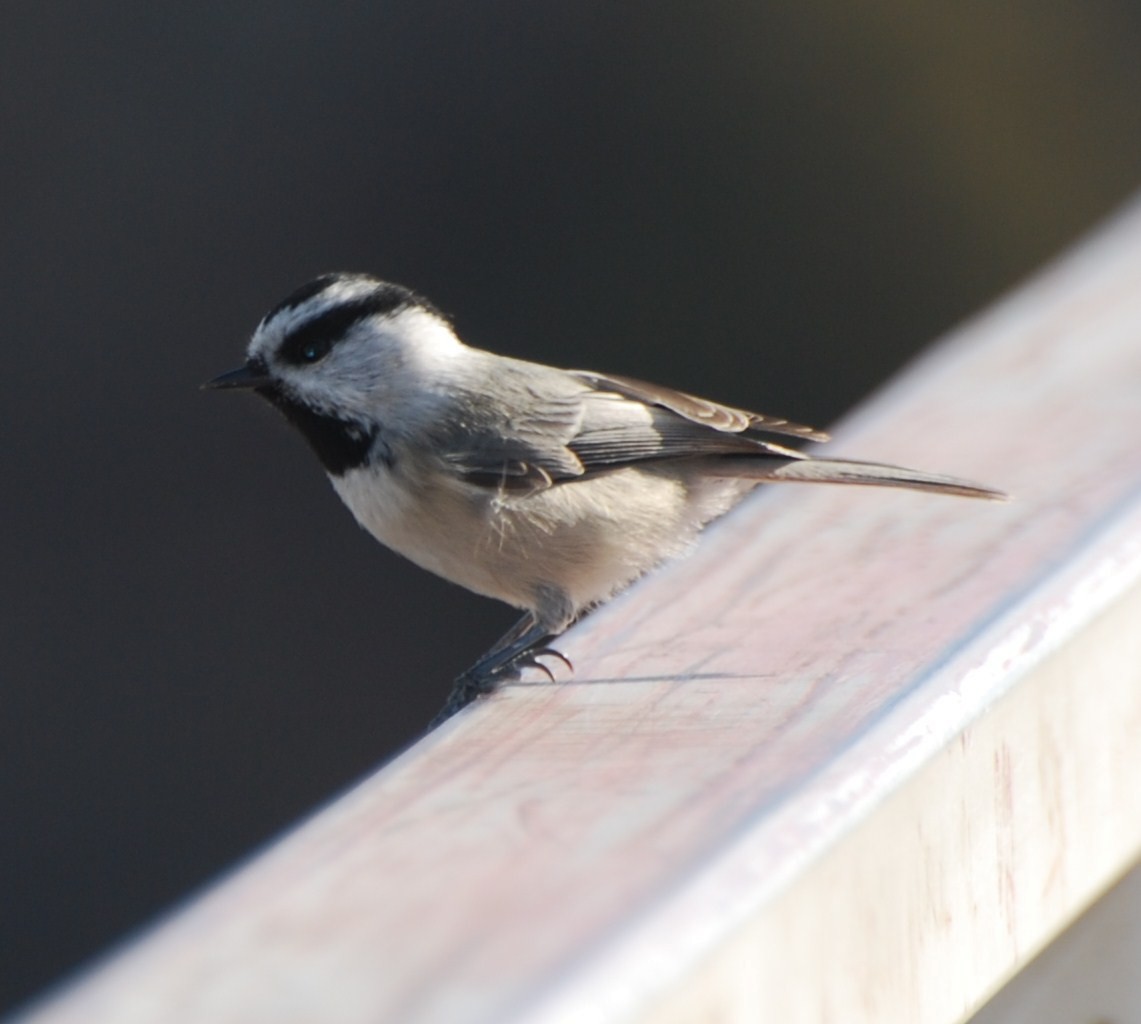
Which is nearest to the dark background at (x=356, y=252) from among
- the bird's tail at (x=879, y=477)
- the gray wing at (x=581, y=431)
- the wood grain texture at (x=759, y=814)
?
the gray wing at (x=581, y=431)

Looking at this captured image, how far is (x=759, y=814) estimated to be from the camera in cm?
110

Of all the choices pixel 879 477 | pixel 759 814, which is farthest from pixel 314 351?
pixel 759 814

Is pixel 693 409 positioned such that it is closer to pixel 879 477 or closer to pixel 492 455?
pixel 492 455

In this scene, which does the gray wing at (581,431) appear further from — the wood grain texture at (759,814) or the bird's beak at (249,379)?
the wood grain texture at (759,814)

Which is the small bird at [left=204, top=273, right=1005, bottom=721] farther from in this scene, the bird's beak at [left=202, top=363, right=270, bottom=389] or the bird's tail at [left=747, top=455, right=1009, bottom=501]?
the bird's tail at [left=747, top=455, right=1009, bottom=501]

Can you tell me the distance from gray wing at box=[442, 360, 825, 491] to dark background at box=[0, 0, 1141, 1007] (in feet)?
6.37

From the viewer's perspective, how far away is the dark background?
4.93 meters

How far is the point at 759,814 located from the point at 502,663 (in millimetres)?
1293

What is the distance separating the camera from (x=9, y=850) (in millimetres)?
4559

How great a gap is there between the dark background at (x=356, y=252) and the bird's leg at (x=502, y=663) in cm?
200

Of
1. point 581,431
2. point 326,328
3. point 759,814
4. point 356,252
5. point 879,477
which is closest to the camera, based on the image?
point 759,814

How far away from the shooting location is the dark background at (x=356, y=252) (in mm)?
4934

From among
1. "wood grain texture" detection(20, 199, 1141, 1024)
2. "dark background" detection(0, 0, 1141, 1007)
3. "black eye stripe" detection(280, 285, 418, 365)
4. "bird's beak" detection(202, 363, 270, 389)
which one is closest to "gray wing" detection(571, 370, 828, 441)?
"black eye stripe" detection(280, 285, 418, 365)

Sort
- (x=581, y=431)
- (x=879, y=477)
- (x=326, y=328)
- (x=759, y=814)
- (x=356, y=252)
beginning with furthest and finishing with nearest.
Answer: (x=356, y=252) < (x=581, y=431) < (x=326, y=328) < (x=879, y=477) < (x=759, y=814)
